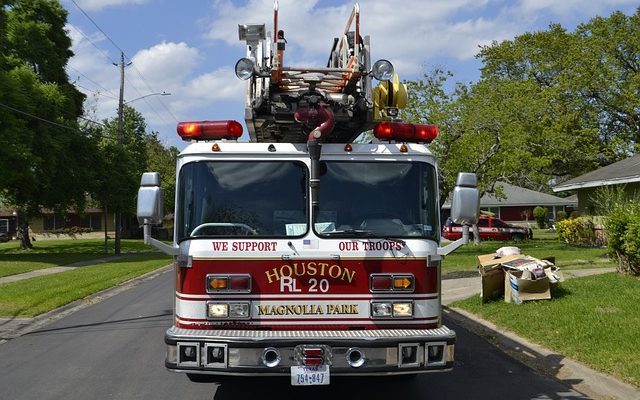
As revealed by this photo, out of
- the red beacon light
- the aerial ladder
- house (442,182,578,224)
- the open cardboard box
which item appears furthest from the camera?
house (442,182,578,224)

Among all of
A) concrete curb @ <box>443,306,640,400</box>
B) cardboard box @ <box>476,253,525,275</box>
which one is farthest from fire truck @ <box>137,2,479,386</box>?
cardboard box @ <box>476,253,525,275</box>

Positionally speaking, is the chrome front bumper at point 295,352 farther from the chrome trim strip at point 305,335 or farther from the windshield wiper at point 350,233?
the windshield wiper at point 350,233

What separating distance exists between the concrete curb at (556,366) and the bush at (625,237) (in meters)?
3.51

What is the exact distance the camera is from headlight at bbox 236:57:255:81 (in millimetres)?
6488

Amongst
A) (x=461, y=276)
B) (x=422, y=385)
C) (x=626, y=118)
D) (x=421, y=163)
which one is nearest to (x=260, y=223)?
(x=421, y=163)

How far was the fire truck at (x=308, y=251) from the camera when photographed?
5.43 meters

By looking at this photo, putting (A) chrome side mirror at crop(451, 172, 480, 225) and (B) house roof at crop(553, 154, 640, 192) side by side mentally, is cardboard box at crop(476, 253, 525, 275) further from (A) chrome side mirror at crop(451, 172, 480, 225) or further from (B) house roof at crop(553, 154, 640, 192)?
(B) house roof at crop(553, 154, 640, 192)

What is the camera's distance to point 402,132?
6152 millimetres

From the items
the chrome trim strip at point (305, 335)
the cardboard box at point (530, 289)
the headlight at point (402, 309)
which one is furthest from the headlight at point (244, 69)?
the cardboard box at point (530, 289)

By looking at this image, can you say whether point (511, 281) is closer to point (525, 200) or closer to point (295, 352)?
point (295, 352)

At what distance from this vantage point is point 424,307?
19.0 ft

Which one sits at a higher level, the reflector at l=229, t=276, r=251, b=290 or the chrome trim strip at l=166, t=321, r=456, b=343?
the reflector at l=229, t=276, r=251, b=290

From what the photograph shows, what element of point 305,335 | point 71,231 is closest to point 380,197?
point 305,335

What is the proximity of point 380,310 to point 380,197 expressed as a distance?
1.00m
